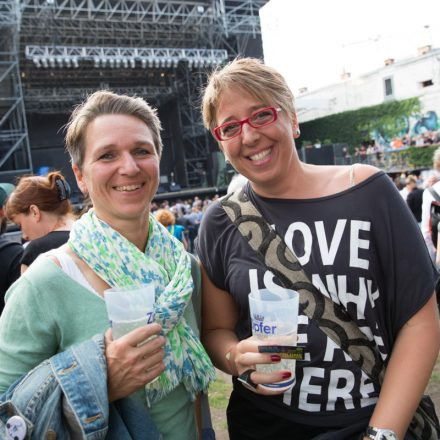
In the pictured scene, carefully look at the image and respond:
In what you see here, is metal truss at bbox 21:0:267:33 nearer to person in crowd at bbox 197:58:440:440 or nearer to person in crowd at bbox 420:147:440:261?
person in crowd at bbox 420:147:440:261

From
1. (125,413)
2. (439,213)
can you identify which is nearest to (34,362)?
(125,413)

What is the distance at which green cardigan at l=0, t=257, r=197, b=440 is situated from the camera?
1.09m

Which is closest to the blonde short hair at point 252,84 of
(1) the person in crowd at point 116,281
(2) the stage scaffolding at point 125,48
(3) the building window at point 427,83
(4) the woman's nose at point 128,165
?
(1) the person in crowd at point 116,281

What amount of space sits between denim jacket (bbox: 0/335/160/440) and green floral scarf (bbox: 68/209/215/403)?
0.22m

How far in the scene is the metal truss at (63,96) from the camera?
20.1 m

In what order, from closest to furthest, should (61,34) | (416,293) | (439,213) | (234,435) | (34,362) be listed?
1. (34,362)
2. (416,293)
3. (234,435)
4. (439,213)
5. (61,34)

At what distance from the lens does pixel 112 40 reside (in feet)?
64.8

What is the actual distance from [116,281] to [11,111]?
64.3ft

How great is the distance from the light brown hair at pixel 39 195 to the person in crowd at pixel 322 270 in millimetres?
1638

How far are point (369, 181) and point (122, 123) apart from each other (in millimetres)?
814

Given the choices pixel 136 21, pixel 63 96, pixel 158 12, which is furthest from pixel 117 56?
pixel 63 96

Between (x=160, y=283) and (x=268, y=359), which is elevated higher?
(x=160, y=283)

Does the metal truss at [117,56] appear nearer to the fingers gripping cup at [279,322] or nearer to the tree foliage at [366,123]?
the tree foliage at [366,123]

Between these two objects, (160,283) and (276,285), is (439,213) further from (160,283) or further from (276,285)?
(160,283)
